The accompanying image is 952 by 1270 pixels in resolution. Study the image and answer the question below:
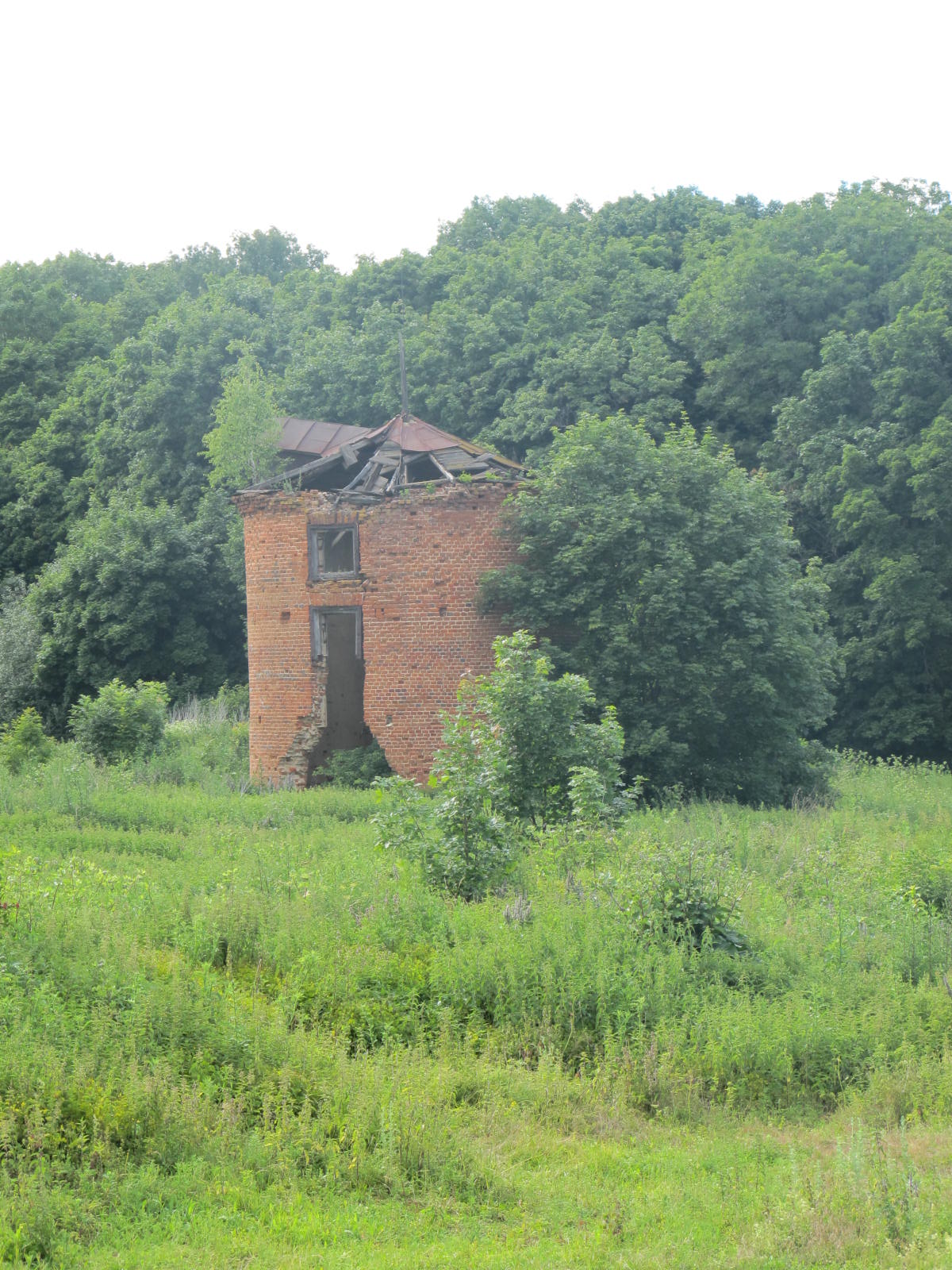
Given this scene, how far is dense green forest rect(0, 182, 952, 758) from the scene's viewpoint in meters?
26.8

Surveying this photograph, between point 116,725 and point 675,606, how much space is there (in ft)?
28.0

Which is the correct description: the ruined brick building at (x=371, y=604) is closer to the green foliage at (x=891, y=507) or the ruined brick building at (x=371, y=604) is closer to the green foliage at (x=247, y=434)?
the green foliage at (x=247, y=434)

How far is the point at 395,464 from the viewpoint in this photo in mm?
20875

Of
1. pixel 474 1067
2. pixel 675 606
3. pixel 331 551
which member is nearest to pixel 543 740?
pixel 474 1067

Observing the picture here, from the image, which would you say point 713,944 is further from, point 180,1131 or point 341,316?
point 341,316

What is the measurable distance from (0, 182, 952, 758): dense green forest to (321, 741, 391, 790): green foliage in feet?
40.9

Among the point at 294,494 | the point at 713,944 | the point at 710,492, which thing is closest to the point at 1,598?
the point at 294,494

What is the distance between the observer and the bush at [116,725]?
1792 centimetres

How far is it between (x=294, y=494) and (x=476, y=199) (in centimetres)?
3014

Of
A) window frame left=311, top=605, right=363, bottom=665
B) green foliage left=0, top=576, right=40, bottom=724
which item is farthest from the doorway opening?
green foliage left=0, top=576, right=40, bottom=724

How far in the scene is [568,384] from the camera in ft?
102

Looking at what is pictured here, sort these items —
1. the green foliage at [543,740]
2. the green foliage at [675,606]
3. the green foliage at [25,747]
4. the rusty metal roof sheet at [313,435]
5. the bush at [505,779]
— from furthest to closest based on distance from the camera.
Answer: the rusty metal roof sheet at [313,435] → the green foliage at [675,606] → the green foliage at [25,747] → the green foliage at [543,740] → the bush at [505,779]

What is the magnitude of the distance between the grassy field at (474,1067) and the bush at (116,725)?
8184mm

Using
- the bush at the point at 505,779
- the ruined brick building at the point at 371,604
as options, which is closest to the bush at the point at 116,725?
the ruined brick building at the point at 371,604
